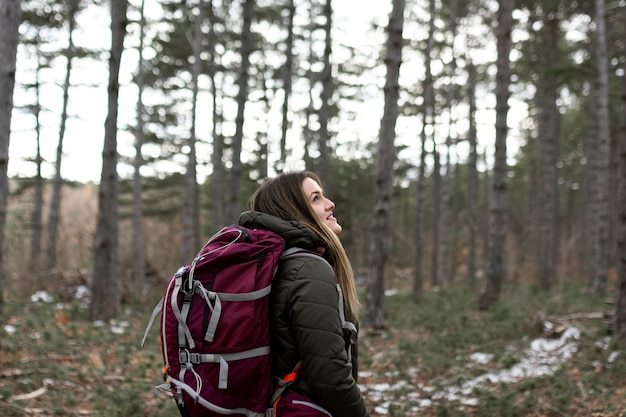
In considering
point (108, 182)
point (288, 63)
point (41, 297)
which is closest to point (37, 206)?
point (41, 297)

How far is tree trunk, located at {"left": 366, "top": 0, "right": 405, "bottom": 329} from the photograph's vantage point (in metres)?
9.20

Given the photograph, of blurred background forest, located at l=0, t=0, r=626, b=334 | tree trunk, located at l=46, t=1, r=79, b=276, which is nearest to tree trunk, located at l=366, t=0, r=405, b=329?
blurred background forest, located at l=0, t=0, r=626, b=334

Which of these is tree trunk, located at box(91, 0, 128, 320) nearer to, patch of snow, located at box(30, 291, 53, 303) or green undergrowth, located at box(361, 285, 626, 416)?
patch of snow, located at box(30, 291, 53, 303)

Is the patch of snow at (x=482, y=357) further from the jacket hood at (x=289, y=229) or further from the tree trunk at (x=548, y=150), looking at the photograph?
the tree trunk at (x=548, y=150)

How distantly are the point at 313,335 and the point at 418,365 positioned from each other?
5612mm

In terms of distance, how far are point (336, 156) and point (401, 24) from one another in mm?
12992

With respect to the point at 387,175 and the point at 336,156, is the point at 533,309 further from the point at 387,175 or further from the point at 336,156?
the point at 336,156

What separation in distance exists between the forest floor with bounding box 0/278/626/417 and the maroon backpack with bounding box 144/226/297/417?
3.29 metres

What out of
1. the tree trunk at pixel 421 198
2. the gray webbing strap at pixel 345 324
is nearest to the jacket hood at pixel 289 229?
the gray webbing strap at pixel 345 324

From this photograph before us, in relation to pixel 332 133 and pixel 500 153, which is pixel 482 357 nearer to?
pixel 500 153

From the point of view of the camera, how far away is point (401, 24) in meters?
9.25

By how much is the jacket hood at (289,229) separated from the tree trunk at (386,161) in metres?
7.05

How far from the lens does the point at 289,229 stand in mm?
2148

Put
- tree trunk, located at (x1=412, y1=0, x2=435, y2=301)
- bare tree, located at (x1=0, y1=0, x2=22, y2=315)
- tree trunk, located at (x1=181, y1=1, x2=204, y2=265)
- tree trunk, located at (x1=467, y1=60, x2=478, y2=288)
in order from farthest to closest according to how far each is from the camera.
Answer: tree trunk, located at (x1=467, y1=60, x2=478, y2=288) → tree trunk, located at (x1=412, y1=0, x2=435, y2=301) → tree trunk, located at (x1=181, y1=1, x2=204, y2=265) → bare tree, located at (x1=0, y1=0, x2=22, y2=315)
